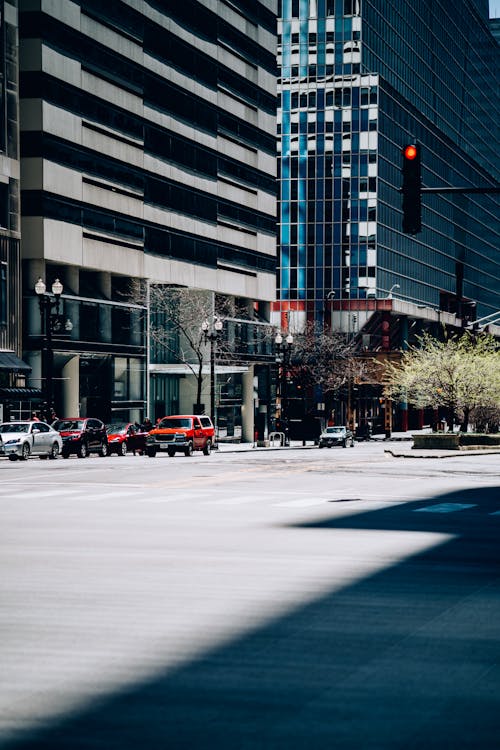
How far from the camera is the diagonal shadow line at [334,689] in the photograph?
772 centimetres

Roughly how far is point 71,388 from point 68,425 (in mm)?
16293

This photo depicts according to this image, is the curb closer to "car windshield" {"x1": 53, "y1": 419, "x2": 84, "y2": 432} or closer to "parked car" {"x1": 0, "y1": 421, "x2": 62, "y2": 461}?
"car windshield" {"x1": 53, "y1": 419, "x2": 84, "y2": 432}

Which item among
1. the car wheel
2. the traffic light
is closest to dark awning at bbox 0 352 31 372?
the car wheel

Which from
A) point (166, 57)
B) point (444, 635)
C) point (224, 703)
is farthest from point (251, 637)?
point (166, 57)

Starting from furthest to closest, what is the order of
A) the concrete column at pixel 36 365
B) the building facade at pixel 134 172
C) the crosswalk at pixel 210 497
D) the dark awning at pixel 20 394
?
the building facade at pixel 134 172
the concrete column at pixel 36 365
the dark awning at pixel 20 394
the crosswalk at pixel 210 497

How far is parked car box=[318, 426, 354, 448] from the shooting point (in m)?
88.8

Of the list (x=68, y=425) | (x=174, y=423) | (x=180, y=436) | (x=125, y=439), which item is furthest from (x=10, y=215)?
(x=180, y=436)

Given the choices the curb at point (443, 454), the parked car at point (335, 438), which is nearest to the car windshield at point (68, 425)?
the curb at point (443, 454)

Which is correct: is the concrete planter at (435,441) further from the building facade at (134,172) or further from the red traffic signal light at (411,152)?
A: the red traffic signal light at (411,152)

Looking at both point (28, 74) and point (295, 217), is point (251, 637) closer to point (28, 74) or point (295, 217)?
point (28, 74)

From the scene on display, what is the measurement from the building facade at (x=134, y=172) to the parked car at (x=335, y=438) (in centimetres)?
1069

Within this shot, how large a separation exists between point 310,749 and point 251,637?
150 inches

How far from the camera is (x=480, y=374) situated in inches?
2972

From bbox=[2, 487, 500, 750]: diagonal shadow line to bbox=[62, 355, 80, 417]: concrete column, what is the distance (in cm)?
6011
